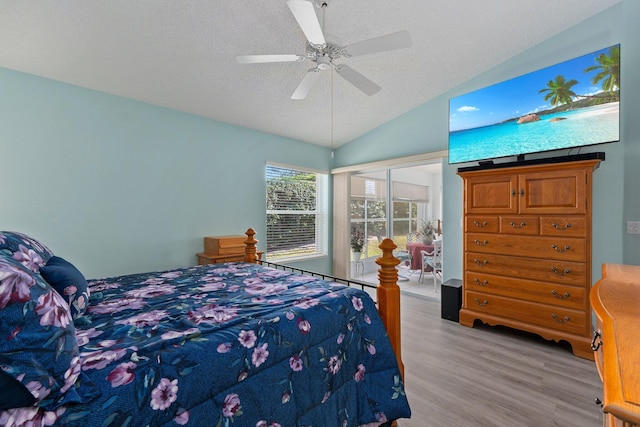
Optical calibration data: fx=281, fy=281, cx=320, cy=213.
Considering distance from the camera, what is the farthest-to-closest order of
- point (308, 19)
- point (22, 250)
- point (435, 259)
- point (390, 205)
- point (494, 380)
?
1. point (390, 205)
2. point (435, 259)
3. point (494, 380)
4. point (308, 19)
5. point (22, 250)

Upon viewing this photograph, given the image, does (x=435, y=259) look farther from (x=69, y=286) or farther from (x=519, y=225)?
(x=69, y=286)

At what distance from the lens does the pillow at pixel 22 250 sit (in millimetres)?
1251

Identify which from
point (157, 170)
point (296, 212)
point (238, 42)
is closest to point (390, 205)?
point (296, 212)

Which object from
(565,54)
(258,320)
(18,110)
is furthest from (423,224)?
(18,110)

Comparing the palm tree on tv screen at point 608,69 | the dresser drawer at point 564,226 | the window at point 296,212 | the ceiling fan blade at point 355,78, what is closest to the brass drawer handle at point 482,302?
the dresser drawer at point 564,226

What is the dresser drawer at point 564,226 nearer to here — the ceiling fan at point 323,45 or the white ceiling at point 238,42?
the white ceiling at point 238,42

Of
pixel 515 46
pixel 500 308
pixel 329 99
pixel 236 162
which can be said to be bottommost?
pixel 500 308

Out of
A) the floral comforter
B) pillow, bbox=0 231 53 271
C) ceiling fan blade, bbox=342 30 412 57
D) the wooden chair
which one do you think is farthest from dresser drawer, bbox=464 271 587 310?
pillow, bbox=0 231 53 271

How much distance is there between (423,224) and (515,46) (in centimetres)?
242

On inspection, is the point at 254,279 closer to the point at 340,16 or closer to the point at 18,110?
the point at 340,16

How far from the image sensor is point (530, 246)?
2.68 metres

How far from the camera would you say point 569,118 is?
257cm

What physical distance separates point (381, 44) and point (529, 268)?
244 centimetres

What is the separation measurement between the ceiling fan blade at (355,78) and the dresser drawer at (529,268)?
205cm
